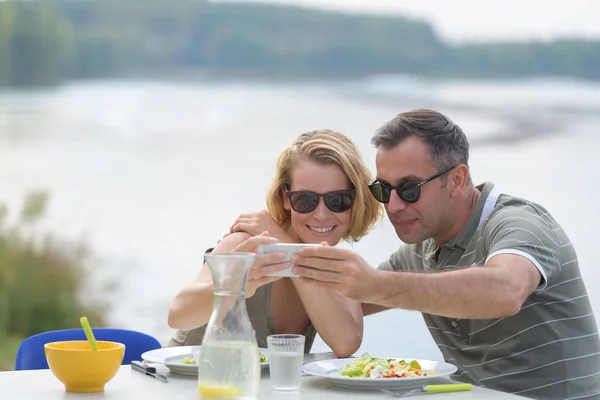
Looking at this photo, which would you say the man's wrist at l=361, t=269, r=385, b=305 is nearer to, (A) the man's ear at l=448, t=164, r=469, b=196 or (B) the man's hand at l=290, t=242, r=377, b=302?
(B) the man's hand at l=290, t=242, r=377, b=302

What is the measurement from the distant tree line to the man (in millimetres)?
2680

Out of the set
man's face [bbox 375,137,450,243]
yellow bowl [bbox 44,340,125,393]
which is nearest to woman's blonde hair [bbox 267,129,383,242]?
man's face [bbox 375,137,450,243]

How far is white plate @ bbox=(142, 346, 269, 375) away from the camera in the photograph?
83.6 inches

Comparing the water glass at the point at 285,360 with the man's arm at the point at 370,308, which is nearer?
the water glass at the point at 285,360

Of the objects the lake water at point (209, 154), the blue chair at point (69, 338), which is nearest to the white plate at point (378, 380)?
the blue chair at point (69, 338)

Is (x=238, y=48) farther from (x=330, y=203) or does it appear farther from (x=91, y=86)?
(x=330, y=203)

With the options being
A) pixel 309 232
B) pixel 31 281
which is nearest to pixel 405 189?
pixel 309 232

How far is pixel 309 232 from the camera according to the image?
262 cm

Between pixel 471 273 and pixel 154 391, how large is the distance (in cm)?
74

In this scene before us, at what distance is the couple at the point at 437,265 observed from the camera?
2105 mm

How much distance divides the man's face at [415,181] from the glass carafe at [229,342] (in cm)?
93

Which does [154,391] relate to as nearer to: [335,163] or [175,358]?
[175,358]

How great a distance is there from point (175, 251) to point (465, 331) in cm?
322

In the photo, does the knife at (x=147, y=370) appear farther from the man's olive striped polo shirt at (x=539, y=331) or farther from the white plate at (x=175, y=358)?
the man's olive striped polo shirt at (x=539, y=331)
